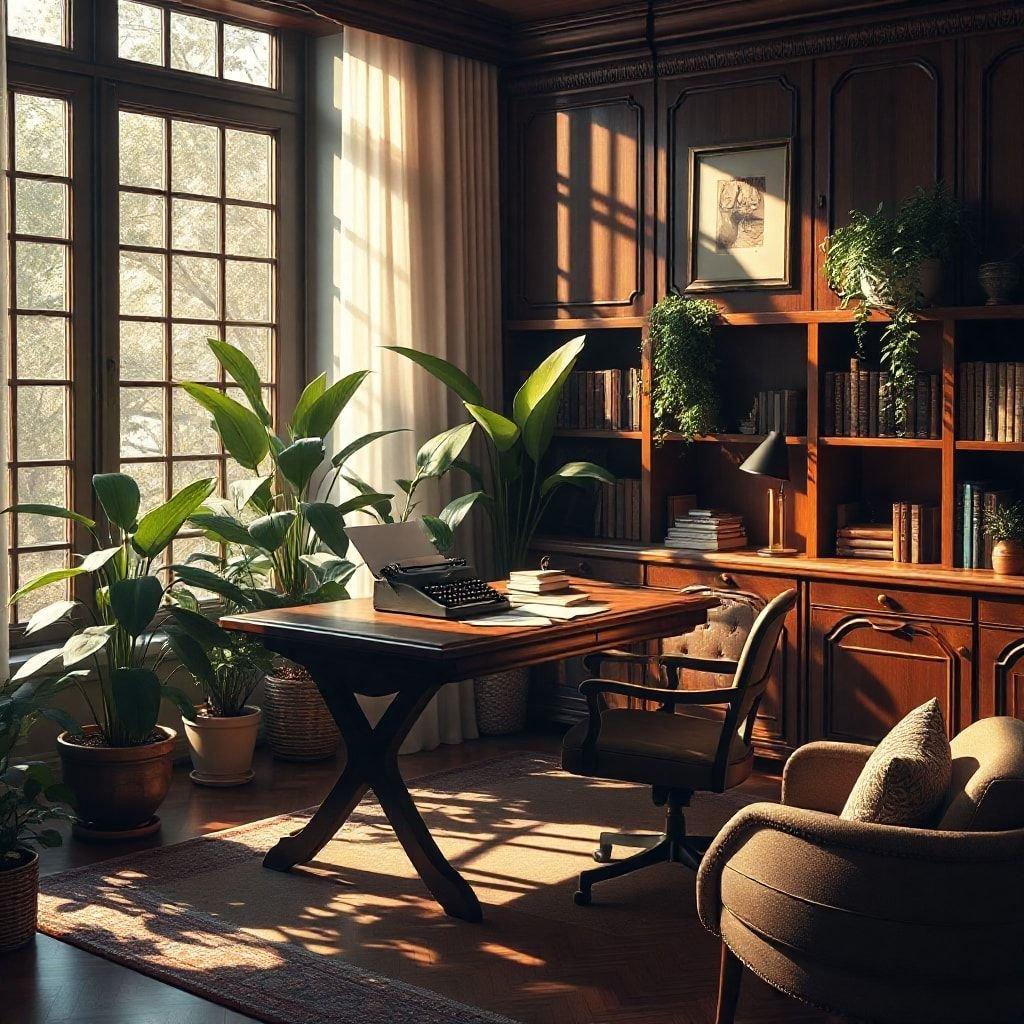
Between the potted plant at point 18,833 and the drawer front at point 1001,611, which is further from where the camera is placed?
the drawer front at point 1001,611

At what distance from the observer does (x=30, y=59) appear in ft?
18.0

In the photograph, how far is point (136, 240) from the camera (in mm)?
5945

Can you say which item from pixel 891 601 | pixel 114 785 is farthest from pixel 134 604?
pixel 891 601

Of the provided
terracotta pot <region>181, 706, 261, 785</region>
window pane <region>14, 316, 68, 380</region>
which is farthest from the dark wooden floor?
window pane <region>14, 316, 68, 380</region>

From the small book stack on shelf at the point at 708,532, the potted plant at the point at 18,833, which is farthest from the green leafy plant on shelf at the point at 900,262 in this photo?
the potted plant at the point at 18,833

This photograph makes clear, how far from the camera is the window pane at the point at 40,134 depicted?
217 inches

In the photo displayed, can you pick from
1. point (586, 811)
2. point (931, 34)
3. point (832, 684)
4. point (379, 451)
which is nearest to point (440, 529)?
point (379, 451)

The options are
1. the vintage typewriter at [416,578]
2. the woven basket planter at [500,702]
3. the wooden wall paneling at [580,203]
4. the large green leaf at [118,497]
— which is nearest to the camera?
the vintage typewriter at [416,578]

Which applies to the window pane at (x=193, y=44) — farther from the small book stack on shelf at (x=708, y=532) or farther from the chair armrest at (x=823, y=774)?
the chair armrest at (x=823, y=774)

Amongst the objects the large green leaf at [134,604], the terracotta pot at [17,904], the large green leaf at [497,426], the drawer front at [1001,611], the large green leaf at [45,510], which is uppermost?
the large green leaf at [497,426]

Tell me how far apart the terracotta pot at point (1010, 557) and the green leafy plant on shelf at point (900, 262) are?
600 millimetres

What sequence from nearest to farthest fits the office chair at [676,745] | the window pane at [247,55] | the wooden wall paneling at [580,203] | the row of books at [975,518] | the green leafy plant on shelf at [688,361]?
the office chair at [676,745]
the row of books at [975,518]
the green leafy plant on shelf at [688,361]
the window pane at [247,55]
the wooden wall paneling at [580,203]

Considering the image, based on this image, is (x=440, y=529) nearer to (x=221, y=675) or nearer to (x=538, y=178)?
(x=221, y=675)

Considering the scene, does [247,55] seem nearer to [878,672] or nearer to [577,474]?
[577,474]
